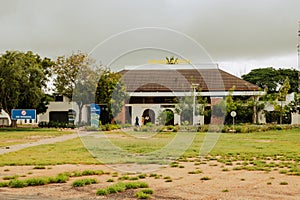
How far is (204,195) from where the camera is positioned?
9633 mm

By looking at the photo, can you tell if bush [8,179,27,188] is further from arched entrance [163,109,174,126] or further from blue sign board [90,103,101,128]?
arched entrance [163,109,174,126]

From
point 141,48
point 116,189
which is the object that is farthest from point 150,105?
point 116,189

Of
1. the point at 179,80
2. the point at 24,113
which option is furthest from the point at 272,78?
the point at 24,113

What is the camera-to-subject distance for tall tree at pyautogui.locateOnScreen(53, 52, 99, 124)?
45.5 meters

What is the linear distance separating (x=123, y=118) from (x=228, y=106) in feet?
36.9

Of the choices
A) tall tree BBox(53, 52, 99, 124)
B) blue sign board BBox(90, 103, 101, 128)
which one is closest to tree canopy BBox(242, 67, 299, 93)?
tall tree BBox(53, 52, 99, 124)

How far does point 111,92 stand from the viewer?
43.1 meters

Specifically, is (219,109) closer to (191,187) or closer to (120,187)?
(191,187)

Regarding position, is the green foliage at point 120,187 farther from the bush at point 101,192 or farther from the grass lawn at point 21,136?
the grass lawn at point 21,136

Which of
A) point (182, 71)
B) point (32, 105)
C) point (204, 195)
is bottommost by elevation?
point (204, 195)

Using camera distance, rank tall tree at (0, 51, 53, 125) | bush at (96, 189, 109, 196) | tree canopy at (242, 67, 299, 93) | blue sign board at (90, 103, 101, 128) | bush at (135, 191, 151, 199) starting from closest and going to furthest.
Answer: bush at (135, 191, 151, 199) < bush at (96, 189, 109, 196) < blue sign board at (90, 103, 101, 128) < tall tree at (0, 51, 53, 125) < tree canopy at (242, 67, 299, 93)

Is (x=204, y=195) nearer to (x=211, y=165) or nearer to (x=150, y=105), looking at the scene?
(x=211, y=165)

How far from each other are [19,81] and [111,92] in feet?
27.5

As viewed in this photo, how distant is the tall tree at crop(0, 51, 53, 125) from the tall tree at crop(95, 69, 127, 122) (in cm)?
585
